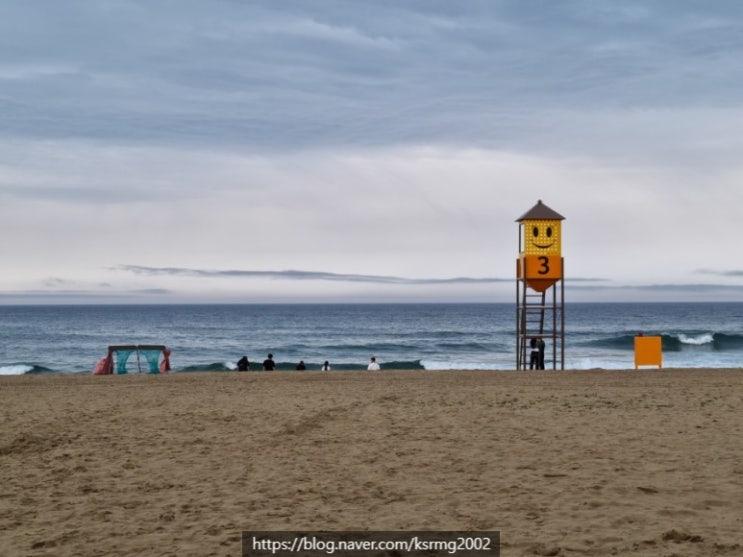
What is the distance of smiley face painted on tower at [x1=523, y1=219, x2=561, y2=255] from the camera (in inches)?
930

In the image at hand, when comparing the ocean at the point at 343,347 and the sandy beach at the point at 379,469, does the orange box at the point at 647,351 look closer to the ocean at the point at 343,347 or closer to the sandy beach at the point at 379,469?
the sandy beach at the point at 379,469

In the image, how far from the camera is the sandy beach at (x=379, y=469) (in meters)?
6.17

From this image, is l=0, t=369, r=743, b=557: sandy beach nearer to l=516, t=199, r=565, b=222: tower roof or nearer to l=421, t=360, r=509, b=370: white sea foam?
l=516, t=199, r=565, b=222: tower roof

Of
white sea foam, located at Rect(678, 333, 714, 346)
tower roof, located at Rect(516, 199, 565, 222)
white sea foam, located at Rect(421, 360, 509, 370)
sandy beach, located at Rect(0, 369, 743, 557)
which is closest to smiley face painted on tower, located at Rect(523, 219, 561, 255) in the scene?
tower roof, located at Rect(516, 199, 565, 222)

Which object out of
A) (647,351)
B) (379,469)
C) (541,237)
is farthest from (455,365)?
(379,469)

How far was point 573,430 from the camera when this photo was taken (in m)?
10.7

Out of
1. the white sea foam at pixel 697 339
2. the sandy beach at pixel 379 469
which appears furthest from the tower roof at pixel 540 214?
the white sea foam at pixel 697 339

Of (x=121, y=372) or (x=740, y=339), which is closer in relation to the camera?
(x=121, y=372)

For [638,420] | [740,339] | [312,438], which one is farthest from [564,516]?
[740,339]

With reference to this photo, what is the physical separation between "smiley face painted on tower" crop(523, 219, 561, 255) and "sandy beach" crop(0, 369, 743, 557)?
8680 mm

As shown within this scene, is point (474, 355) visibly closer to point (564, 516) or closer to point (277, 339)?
point (277, 339)

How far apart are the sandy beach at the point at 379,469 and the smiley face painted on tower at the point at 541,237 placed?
8.68 meters

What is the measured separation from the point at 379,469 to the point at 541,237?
1647cm

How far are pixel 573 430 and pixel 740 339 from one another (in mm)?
50491
